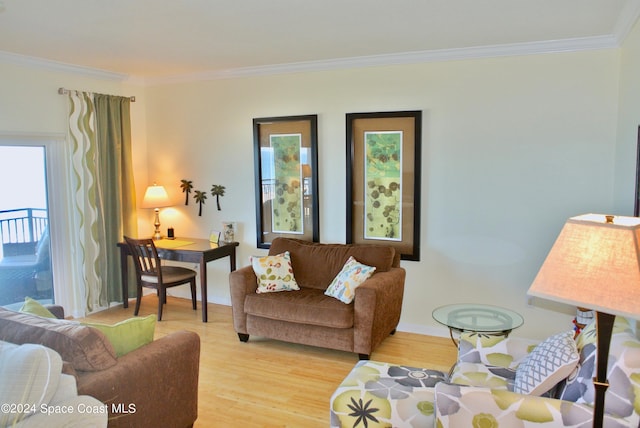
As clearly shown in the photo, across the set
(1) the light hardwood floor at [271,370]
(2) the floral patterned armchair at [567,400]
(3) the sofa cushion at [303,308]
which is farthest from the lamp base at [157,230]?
(2) the floral patterned armchair at [567,400]

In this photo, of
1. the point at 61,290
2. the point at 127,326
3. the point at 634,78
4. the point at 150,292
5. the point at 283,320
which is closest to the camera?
the point at 127,326

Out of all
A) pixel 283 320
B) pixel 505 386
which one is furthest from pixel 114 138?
pixel 505 386

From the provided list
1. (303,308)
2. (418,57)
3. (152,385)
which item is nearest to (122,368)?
(152,385)

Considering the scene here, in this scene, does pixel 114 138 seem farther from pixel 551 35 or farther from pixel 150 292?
pixel 551 35

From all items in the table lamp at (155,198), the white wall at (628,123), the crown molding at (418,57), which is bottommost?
the table lamp at (155,198)

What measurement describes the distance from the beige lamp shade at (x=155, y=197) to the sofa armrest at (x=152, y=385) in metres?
2.95

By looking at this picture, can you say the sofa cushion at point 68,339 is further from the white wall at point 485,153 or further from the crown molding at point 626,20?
the crown molding at point 626,20

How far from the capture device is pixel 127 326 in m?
2.41

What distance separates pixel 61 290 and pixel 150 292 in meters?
1.10

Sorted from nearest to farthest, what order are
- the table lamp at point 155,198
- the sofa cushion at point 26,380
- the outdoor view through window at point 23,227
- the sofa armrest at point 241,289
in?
the sofa cushion at point 26,380
the sofa armrest at point 241,289
the outdoor view through window at point 23,227
the table lamp at point 155,198

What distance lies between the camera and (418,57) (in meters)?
4.20

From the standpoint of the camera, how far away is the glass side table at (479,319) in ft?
10.3

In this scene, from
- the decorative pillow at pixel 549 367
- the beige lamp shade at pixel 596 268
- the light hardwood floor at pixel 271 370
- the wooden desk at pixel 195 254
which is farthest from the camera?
the wooden desk at pixel 195 254

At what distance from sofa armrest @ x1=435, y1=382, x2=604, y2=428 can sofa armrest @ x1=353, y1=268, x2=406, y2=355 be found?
1633mm
